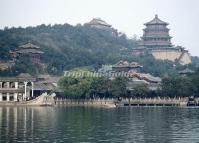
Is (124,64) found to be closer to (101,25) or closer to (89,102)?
(89,102)

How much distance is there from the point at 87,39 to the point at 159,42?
1427cm

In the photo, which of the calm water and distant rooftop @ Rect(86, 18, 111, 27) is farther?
distant rooftop @ Rect(86, 18, 111, 27)

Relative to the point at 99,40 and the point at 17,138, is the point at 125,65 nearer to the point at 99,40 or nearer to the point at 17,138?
the point at 99,40

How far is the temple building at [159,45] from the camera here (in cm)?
13250

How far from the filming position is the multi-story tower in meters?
133

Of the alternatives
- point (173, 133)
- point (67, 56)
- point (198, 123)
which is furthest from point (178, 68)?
point (173, 133)

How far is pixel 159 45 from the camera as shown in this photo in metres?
132

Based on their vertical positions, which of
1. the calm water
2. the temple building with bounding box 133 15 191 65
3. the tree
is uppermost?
the temple building with bounding box 133 15 191 65

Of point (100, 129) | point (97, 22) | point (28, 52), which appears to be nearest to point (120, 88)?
point (28, 52)

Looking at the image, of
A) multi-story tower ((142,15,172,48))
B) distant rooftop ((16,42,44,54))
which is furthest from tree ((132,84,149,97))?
multi-story tower ((142,15,172,48))

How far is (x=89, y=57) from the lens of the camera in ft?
391

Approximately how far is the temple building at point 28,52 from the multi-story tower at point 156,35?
27480 mm

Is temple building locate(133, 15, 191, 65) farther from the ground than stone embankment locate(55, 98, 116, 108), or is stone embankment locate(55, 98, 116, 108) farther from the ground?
temple building locate(133, 15, 191, 65)

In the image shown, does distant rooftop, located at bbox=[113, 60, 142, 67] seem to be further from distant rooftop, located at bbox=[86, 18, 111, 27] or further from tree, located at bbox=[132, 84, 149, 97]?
distant rooftop, located at bbox=[86, 18, 111, 27]
